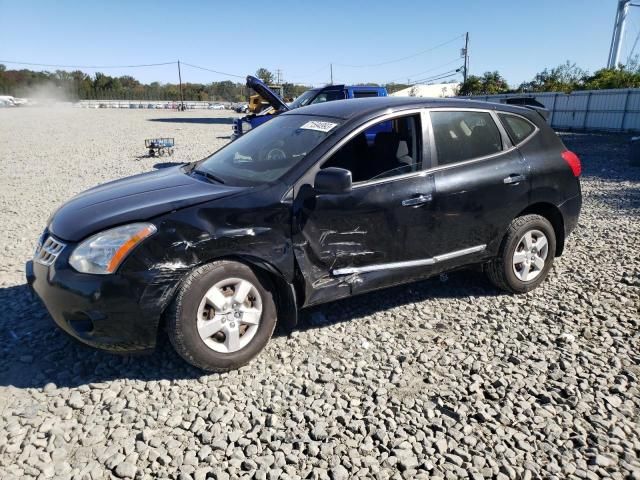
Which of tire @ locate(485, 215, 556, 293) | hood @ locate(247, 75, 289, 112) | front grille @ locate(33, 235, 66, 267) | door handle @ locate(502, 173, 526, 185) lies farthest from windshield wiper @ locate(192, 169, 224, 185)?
hood @ locate(247, 75, 289, 112)

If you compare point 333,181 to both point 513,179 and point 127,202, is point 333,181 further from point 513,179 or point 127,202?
point 513,179

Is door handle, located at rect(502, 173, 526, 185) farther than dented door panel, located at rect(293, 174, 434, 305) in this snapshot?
Yes

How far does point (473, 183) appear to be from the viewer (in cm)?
378

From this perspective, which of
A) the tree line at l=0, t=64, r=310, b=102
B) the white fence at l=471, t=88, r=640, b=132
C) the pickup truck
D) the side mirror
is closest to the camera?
the side mirror

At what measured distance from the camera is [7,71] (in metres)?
74.9

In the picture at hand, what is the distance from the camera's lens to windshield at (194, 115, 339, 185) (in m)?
3.37

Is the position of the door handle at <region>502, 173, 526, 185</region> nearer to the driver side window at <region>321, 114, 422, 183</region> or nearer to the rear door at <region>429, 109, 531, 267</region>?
the rear door at <region>429, 109, 531, 267</region>

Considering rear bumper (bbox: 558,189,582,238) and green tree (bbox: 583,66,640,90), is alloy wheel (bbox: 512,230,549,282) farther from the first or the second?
green tree (bbox: 583,66,640,90)

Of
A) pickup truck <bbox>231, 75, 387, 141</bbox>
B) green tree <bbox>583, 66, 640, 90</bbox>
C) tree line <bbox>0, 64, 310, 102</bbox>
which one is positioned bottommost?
pickup truck <bbox>231, 75, 387, 141</bbox>

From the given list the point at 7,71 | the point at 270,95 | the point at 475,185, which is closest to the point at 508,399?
the point at 475,185

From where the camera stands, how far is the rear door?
370 cm

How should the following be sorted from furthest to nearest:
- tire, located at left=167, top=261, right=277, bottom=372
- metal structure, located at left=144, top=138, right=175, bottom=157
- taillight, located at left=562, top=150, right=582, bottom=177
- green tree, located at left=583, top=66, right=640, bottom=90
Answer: green tree, located at left=583, top=66, right=640, bottom=90 < metal structure, located at left=144, top=138, right=175, bottom=157 < taillight, located at left=562, top=150, right=582, bottom=177 < tire, located at left=167, top=261, right=277, bottom=372

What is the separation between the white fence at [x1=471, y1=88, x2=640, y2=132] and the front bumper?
19969 millimetres

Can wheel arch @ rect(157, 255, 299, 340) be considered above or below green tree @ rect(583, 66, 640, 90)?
below
